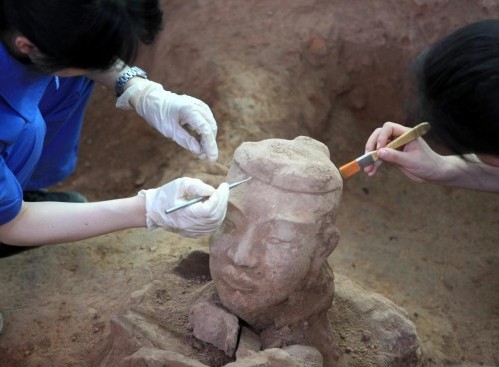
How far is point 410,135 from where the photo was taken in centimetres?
246

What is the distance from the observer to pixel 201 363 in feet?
6.91

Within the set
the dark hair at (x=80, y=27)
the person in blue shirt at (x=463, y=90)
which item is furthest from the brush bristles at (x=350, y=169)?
the dark hair at (x=80, y=27)

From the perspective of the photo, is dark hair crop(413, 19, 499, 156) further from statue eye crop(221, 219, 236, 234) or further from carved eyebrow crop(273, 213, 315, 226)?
statue eye crop(221, 219, 236, 234)

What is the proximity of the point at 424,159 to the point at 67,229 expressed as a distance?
4.70ft

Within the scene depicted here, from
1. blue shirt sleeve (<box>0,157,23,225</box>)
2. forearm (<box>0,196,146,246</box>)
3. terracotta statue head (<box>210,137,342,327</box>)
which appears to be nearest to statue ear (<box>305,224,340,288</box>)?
terracotta statue head (<box>210,137,342,327</box>)

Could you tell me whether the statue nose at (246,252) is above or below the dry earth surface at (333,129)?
above

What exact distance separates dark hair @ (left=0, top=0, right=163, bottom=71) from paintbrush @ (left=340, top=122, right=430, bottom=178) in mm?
894

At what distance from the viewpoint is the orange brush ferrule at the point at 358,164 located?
2.42m

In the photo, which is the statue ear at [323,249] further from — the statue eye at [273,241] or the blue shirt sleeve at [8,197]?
the blue shirt sleeve at [8,197]

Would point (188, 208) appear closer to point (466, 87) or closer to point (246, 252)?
point (246, 252)

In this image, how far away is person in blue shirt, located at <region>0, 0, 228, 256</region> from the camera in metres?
1.95

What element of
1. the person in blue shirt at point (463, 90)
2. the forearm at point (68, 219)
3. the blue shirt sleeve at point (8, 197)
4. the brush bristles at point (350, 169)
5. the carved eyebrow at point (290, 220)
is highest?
the person in blue shirt at point (463, 90)

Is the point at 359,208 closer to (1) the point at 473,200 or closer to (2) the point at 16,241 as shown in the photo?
(1) the point at 473,200

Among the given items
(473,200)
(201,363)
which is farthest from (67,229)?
(473,200)
